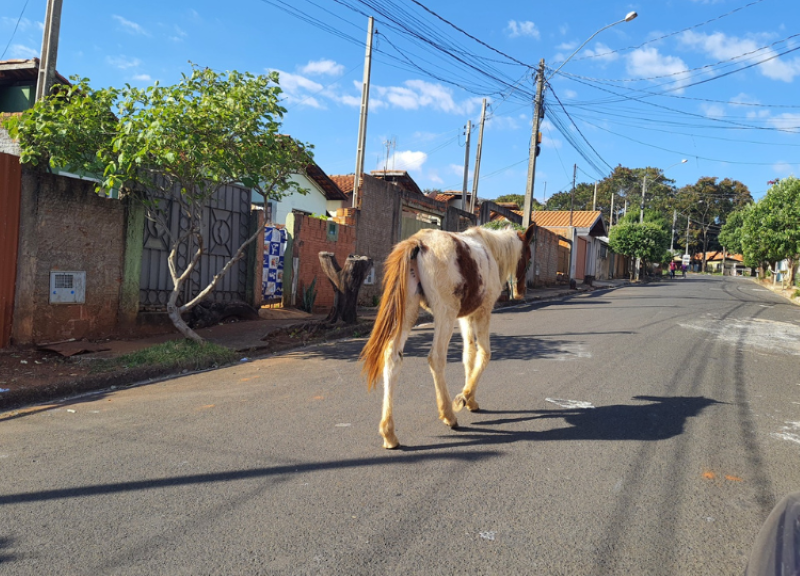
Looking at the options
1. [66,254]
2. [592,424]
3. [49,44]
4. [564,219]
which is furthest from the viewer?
[564,219]

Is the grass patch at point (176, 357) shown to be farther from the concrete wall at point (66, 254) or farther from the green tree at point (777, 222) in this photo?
the green tree at point (777, 222)

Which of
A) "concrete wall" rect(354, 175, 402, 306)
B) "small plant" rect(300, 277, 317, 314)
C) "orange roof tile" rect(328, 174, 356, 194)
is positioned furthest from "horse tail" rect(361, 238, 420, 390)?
"orange roof tile" rect(328, 174, 356, 194)

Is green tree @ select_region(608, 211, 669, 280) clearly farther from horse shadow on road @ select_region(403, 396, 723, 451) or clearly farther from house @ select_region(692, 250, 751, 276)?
house @ select_region(692, 250, 751, 276)

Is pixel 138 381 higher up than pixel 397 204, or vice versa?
pixel 397 204

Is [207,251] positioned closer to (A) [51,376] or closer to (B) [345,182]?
(A) [51,376]

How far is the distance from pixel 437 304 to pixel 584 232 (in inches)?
1562

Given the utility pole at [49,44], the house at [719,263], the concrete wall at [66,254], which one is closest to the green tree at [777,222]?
the concrete wall at [66,254]

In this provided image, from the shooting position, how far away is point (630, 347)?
370 inches

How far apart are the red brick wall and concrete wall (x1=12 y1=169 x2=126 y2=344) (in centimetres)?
480

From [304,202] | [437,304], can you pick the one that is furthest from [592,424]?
[304,202]

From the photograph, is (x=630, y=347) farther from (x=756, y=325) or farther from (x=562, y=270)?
(x=562, y=270)

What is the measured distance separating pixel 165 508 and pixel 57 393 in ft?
11.4

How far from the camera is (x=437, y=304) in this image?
463cm

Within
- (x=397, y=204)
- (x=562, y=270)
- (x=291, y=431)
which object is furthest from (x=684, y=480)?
(x=562, y=270)
